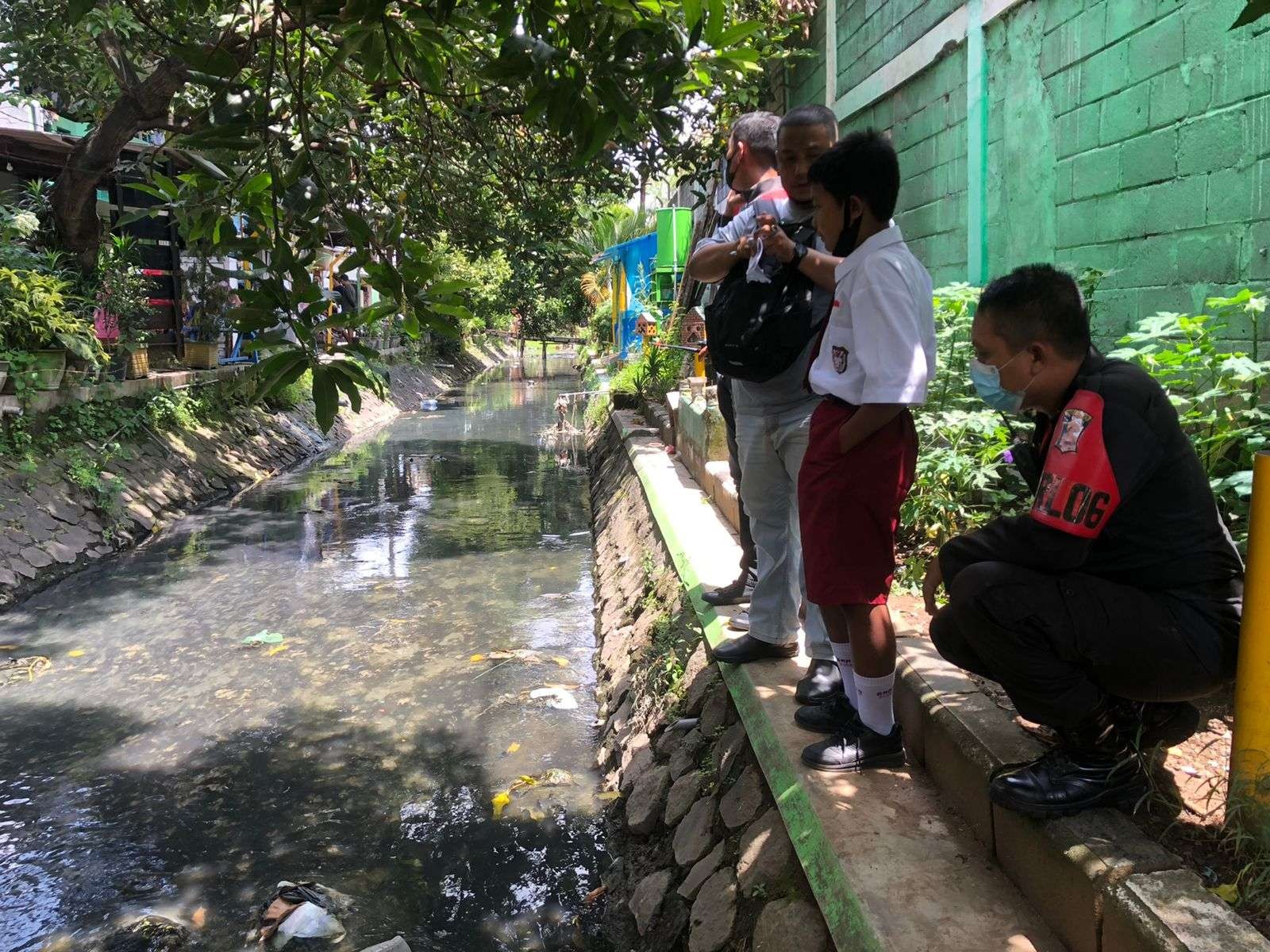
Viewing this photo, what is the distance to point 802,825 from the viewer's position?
247 cm

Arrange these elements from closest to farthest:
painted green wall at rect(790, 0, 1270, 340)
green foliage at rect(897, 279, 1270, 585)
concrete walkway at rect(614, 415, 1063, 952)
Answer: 1. concrete walkway at rect(614, 415, 1063, 952)
2. green foliage at rect(897, 279, 1270, 585)
3. painted green wall at rect(790, 0, 1270, 340)

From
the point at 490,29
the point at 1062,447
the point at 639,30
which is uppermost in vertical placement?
the point at 490,29

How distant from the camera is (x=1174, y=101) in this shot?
351cm

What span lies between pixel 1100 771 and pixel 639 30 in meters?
1.99

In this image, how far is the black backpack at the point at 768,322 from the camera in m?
2.92

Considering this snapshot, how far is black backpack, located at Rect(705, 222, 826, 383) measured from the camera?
2.92m

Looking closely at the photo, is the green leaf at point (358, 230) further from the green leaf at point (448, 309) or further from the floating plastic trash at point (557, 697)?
the floating plastic trash at point (557, 697)

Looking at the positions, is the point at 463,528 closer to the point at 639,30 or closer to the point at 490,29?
the point at 490,29

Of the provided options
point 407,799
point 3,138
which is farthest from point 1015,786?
point 3,138

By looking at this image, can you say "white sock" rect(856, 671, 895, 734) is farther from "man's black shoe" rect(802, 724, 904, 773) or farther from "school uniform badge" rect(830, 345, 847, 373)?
"school uniform badge" rect(830, 345, 847, 373)

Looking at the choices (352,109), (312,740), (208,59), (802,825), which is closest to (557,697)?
(312,740)

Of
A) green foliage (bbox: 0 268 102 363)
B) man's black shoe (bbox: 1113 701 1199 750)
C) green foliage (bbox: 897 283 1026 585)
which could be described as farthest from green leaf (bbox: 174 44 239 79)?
green foliage (bbox: 0 268 102 363)

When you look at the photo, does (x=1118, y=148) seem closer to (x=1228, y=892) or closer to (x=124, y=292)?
(x=1228, y=892)

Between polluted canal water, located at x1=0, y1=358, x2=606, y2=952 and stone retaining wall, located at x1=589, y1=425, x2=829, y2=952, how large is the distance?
0.19 m
